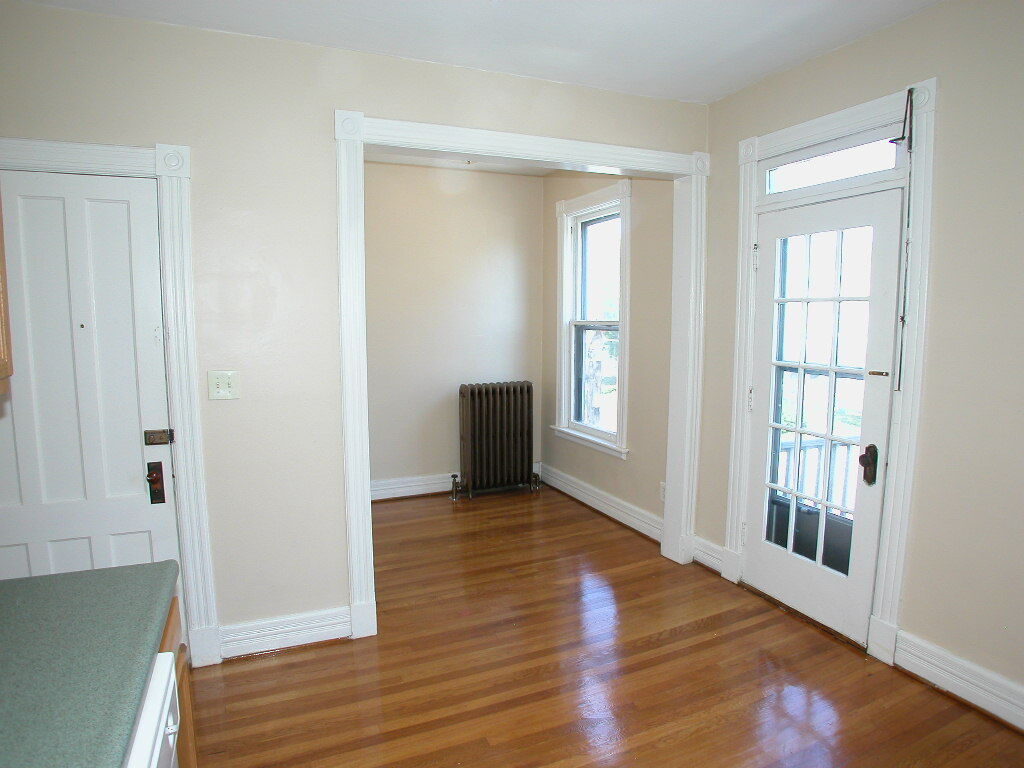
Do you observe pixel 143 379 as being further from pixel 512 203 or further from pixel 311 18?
pixel 512 203

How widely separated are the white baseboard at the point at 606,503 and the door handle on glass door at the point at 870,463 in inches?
58.1

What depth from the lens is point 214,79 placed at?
2.37 meters

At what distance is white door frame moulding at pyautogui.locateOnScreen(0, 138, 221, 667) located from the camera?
2.21 meters

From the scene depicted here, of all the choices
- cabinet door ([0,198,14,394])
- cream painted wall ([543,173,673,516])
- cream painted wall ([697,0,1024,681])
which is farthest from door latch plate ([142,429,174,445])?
cream painted wall ([697,0,1024,681])

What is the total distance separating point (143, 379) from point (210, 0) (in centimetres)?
145

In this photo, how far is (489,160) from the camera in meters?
3.00

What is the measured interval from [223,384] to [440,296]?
2.49 m

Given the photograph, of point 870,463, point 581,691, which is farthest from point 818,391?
point 581,691

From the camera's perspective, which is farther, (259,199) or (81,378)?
(259,199)

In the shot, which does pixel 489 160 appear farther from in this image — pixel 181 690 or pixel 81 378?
pixel 181 690

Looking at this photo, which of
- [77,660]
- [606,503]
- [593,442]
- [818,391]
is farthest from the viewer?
[593,442]

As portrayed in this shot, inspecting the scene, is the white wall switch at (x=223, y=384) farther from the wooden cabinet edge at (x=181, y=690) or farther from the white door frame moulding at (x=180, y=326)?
the wooden cabinet edge at (x=181, y=690)

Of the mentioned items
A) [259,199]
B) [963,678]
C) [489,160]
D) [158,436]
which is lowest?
[963,678]

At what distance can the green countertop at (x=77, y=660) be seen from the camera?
35.5 inches
